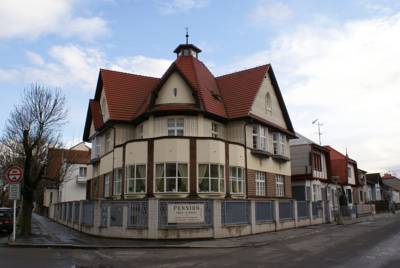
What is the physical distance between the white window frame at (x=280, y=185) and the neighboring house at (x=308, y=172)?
6019 millimetres

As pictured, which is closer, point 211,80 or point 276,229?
point 276,229

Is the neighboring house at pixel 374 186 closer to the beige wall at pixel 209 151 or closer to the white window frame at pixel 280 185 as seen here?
the white window frame at pixel 280 185

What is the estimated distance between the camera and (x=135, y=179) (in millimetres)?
25016

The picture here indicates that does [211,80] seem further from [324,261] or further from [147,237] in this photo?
[324,261]

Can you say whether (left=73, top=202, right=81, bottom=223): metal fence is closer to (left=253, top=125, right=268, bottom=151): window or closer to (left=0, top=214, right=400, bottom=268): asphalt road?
(left=0, top=214, right=400, bottom=268): asphalt road

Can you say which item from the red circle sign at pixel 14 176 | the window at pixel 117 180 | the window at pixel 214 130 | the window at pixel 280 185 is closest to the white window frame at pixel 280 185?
the window at pixel 280 185

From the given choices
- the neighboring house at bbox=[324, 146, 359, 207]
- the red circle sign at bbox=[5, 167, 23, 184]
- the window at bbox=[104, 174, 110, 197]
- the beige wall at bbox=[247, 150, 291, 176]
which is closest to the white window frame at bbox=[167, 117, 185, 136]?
the beige wall at bbox=[247, 150, 291, 176]

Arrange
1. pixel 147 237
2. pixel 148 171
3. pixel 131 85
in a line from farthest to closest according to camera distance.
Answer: pixel 131 85 < pixel 148 171 < pixel 147 237

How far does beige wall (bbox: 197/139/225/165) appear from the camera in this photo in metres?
24.6

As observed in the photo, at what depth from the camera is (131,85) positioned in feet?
106

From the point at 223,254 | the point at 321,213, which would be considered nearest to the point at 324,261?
the point at 223,254

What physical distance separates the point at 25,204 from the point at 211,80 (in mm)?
16936

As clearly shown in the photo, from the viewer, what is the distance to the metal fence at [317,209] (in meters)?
31.5

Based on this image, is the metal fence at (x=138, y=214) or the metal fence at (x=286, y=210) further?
the metal fence at (x=286, y=210)
